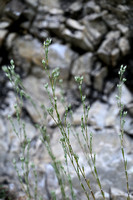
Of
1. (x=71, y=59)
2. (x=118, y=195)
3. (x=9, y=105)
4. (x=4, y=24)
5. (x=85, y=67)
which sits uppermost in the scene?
(x=4, y=24)

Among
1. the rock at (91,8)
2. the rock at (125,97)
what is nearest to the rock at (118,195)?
the rock at (125,97)

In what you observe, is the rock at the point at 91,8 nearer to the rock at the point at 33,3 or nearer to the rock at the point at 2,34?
the rock at the point at 33,3

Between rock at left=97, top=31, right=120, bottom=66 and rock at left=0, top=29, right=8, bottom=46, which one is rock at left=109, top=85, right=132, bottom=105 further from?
rock at left=0, top=29, right=8, bottom=46

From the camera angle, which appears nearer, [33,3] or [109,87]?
[109,87]

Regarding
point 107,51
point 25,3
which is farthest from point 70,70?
point 25,3

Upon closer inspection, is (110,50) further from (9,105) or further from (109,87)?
(9,105)

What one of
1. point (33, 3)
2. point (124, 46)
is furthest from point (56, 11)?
point (124, 46)

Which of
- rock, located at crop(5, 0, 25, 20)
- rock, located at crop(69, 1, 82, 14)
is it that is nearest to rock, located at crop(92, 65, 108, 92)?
rock, located at crop(69, 1, 82, 14)

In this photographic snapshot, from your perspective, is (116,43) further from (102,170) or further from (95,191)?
(95,191)
